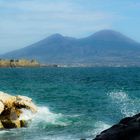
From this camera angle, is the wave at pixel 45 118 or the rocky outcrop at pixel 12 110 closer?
the rocky outcrop at pixel 12 110

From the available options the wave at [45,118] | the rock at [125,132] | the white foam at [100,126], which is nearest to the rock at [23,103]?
the wave at [45,118]

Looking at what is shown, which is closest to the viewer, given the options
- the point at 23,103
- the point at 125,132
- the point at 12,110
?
the point at 125,132

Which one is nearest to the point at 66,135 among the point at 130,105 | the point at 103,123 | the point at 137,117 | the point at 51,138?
the point at 51,138

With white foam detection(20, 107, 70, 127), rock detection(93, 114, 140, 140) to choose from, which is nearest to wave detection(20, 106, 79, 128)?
white foam detection(20, 107, 70, 127)

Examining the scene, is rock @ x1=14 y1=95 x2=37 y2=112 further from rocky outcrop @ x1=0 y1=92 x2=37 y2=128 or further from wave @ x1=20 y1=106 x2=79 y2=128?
wave @ x1=20 y1=106 x2=79 y2=128

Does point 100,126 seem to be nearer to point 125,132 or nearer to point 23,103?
point 23,103

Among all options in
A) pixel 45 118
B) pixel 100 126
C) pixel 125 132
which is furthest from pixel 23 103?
pixel 125 132

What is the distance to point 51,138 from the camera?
1316 inches

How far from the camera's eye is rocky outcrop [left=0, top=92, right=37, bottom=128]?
39.0 metres

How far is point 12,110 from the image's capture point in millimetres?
40500

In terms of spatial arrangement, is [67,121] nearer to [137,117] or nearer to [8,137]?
[8,137]

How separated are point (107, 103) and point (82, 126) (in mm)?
21239

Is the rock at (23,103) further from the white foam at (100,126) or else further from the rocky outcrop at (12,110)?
the white foam at (100,126)

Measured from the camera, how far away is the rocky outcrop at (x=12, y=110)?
39.0 metres
